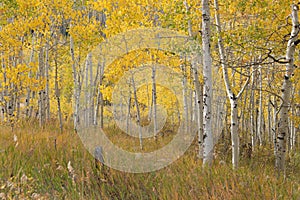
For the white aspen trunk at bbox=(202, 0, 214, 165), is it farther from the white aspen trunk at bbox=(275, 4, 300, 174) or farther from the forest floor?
the white aspen trunk at bbox=(275, 4, 300, 174)

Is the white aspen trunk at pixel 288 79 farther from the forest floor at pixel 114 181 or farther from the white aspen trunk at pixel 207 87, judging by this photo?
the white aspen trunk at pixel 207 87

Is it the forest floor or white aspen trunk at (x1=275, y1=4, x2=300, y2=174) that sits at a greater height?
white aspen trunk at (x1=275, y1=4, x2=300, y2=174)

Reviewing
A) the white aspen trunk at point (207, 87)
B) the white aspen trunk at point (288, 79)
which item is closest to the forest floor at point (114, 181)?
the white aspen trunk at point (207, 87)

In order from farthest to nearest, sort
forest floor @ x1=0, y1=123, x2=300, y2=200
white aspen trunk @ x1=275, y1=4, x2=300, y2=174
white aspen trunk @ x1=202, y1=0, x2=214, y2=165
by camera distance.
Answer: white aspen trunk @ x1=202, y1=0, x2=214, y2=165 < white aspen trunk @ x1=275, y1=4, x2=300, y2=174 < forest floor @ x1=0, y1=123, x2=300, y2=200

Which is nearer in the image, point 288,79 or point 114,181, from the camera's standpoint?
point 114,181

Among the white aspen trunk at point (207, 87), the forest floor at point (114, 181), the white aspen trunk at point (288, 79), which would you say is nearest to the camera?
the forest floor at point (114, 181)

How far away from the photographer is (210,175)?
5094 millimetres

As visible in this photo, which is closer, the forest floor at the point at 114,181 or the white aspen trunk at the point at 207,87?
the forest floor at the point at 114,181

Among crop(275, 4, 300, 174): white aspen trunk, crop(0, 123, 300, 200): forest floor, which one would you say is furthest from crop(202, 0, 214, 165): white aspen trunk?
crop(275, 4, 300, 174): white aspen trunk

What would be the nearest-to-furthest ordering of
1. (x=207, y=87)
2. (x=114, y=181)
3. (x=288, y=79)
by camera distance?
1. (x=114, y=181)
2. (x=288, y=79)
3. (x=207, y=87)

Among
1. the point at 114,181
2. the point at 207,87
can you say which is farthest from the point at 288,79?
the point at 114,181

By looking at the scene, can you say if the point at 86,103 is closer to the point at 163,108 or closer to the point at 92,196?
the point at 163,108

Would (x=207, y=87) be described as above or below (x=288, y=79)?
below

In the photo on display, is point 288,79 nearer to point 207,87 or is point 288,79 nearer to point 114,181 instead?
point 207,87
